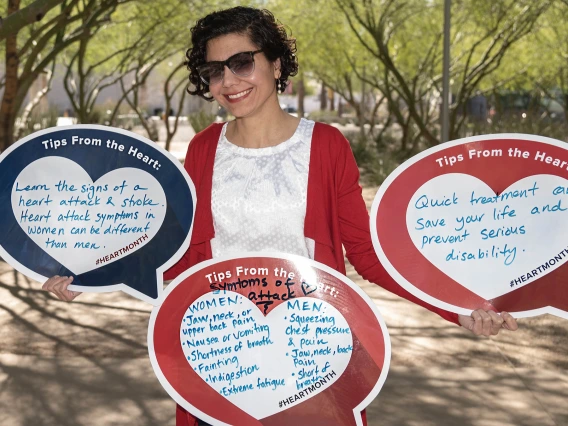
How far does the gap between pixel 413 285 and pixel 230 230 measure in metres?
0.51

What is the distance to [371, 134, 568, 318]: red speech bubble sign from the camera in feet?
7.58

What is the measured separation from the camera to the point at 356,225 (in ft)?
7.79

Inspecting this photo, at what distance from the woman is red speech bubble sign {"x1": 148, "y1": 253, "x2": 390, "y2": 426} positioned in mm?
100

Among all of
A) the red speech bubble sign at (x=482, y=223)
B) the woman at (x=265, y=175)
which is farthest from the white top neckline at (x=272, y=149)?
the red speech bubble sign at (x=482, y=223)

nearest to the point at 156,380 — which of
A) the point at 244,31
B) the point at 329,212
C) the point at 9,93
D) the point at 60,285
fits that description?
the point at 60,285

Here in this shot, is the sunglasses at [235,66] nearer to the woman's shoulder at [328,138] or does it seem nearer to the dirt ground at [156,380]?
the woman's shoulder at [328,138]

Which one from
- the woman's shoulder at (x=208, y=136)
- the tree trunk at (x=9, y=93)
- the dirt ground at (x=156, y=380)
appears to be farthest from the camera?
the tree trunk at (x=9, y=93)

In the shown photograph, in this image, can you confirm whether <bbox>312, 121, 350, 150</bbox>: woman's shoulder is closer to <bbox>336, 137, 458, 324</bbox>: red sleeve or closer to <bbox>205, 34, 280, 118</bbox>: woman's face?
<bbox>336, 137, 458, 324</bbox>: red sleeve

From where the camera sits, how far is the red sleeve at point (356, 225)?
2.35 m

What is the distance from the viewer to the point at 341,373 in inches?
88.7

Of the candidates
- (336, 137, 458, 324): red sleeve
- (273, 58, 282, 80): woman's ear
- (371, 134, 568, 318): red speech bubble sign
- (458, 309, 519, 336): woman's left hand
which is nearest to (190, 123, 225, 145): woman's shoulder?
(273, 58, 282, 80): woman's ear

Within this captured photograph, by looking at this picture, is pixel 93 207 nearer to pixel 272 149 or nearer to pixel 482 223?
pixel 272 149

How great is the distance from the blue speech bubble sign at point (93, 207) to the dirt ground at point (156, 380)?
7.67 feet

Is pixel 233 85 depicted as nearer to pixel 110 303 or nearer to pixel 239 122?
pixel 239 122
